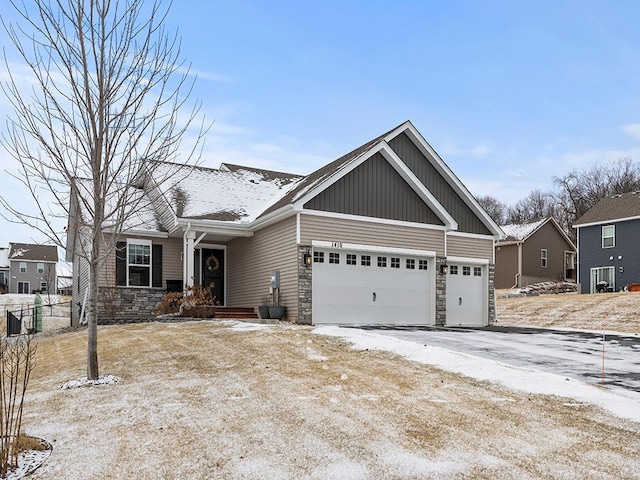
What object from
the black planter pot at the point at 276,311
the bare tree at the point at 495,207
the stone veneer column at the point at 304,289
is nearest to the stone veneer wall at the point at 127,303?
the black planter pot at the point at 276,311

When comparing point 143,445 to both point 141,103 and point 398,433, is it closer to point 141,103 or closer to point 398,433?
point 398,433

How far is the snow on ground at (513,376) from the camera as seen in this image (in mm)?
6871

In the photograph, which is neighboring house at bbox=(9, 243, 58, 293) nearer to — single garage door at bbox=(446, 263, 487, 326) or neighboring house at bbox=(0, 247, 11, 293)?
neighboring house at bbox=(0, 247, 11, 293)

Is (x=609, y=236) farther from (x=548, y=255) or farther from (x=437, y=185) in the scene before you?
(x=437, y=185)

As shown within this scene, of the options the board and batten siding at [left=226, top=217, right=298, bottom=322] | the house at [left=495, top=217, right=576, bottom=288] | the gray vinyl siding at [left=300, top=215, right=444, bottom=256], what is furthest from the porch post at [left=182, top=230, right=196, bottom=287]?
the house at [left=495, top=217, right=576, bottom=288]

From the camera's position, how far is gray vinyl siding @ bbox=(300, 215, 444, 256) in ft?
52.2

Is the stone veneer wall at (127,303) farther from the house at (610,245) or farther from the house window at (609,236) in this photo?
the house window at (609,236)

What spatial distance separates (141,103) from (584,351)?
10.1 m

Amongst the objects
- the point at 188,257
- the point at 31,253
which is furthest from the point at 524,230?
the point at 31,253

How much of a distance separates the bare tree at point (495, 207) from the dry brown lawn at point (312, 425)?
61248mm

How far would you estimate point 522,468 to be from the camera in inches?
187

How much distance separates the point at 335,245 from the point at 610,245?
2227 cm

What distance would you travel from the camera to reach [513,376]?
27.2 ft

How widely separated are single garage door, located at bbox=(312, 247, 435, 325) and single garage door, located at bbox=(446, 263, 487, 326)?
1548 millimetres
